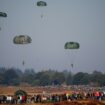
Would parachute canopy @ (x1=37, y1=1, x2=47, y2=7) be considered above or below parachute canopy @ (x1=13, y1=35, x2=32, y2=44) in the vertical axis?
above

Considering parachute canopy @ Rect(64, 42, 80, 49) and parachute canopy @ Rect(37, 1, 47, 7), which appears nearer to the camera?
parachute canopy @ Rect(37, 1, 47, 7)

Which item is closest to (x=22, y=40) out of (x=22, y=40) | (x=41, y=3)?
(x=22, y=40)

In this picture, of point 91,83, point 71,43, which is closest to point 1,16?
point 71,43

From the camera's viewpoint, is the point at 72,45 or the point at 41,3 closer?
the point at 41,3

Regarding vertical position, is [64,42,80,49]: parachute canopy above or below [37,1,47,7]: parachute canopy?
below

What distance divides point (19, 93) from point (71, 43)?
8659 millimetres

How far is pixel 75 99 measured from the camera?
35.7 meters

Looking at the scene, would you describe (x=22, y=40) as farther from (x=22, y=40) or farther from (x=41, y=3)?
(x=41, y=3)

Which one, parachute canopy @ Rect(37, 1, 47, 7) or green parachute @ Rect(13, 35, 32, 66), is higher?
parachute canopy @ Rect(37, 1, 47, 7)

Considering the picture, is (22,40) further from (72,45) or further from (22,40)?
(72,45)

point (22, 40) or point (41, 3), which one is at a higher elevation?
point (41, 3)

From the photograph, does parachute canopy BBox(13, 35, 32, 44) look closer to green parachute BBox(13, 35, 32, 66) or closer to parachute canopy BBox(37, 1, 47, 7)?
green parachute BBox(13, 35, 32, 66)

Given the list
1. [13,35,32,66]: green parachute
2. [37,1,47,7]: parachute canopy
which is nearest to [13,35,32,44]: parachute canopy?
[13,35,32,66]: green parachute

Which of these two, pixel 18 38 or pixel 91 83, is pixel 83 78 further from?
pixel 18 38
